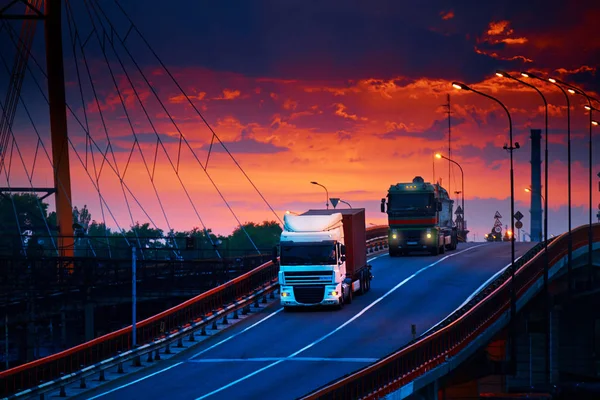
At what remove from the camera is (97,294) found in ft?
247

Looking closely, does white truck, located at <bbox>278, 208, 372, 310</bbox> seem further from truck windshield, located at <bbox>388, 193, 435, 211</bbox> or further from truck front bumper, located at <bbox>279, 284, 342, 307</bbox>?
truck windshield, located at <bbox>388, 193, 435, 211</bbox>

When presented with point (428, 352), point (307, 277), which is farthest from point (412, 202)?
point (428, 352)

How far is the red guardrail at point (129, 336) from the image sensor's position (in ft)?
111

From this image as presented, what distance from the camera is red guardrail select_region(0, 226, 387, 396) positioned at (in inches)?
1335

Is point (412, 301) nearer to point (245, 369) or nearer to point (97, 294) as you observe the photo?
point (245, 369)

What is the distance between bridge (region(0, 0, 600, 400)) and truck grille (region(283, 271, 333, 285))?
1693 mm

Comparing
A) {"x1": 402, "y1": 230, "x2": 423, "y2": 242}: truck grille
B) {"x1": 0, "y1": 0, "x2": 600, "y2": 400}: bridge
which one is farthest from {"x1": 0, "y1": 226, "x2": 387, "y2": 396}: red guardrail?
{"x1": 402, "y1": 230, "x2": 423, "y2": 242}: truck grille

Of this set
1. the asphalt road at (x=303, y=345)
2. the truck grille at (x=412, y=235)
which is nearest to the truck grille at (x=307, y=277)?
the asphalt road at (x=303, y=345)

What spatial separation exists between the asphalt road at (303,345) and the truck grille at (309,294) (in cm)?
75

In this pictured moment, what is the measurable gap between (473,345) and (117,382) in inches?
635

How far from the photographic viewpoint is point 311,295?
5284 cm

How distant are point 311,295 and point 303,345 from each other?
7.70 metres

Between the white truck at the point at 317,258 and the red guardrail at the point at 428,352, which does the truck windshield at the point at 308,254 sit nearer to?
the white truck at the point at 317,258

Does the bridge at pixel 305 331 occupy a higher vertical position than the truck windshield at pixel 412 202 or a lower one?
lower
